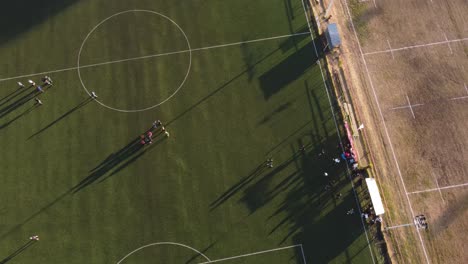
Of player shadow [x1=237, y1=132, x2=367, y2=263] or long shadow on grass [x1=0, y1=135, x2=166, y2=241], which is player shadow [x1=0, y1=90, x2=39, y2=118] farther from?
player shadow [x1=237, y1=132, x2=367, y2=263]

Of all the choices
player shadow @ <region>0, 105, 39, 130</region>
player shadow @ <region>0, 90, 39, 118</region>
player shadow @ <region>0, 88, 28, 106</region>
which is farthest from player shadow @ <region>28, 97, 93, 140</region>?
player shadow @ <region>0, 88, 28, 106</region>

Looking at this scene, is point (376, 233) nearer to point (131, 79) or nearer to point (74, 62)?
point (131, 79)

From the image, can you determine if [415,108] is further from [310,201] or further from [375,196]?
[310,201]

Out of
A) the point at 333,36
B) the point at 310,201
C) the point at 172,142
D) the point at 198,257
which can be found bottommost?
the point at 198,257

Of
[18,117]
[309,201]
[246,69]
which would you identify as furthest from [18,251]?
[246,69]

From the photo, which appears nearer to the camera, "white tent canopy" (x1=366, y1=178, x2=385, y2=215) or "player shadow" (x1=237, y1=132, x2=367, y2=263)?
"white tent canopy" (x1=366, y1=178, x2=385, y2=215)
